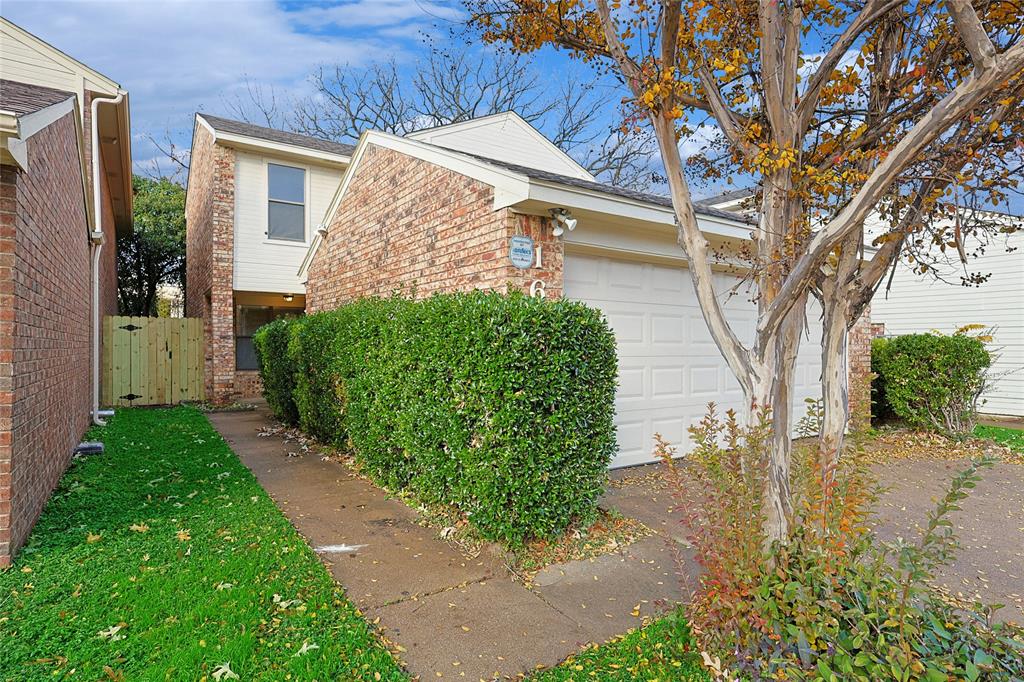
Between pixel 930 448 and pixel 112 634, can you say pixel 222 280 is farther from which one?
A: pixel 930 448

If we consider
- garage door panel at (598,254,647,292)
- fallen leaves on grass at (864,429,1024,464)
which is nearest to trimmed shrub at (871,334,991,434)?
fallen leaves on grass at (864,429,1024,464)

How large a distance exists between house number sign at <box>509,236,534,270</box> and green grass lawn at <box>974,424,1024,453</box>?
7.86 meters

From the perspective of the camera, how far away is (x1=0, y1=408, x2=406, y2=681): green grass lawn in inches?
99.9

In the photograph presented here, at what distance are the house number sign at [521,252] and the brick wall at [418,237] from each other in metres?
0.05

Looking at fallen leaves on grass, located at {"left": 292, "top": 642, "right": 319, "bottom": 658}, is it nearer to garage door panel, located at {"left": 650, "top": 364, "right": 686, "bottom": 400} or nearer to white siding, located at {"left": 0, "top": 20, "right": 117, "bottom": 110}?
garage door panel, located at {"left": 650, "top": 364, "right": 686, "bottom": 400}

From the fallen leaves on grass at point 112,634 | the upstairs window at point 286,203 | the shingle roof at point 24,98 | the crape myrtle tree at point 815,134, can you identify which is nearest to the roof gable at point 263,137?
the upstairs window at point 286,203

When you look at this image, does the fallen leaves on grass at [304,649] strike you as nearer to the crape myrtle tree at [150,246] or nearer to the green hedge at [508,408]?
the green hedge at [508,408]

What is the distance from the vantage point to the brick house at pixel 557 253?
5.11 metres

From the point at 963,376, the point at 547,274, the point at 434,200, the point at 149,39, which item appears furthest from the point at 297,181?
the point at 963,376

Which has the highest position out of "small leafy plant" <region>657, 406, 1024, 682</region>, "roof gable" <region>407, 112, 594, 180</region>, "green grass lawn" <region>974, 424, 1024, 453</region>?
"roof gable" <region>407, 112, 594, 180</region>

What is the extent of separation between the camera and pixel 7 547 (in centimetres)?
343

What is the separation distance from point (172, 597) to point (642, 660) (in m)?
2.64

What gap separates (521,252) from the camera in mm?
5000

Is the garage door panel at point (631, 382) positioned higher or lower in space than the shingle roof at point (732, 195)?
lower
